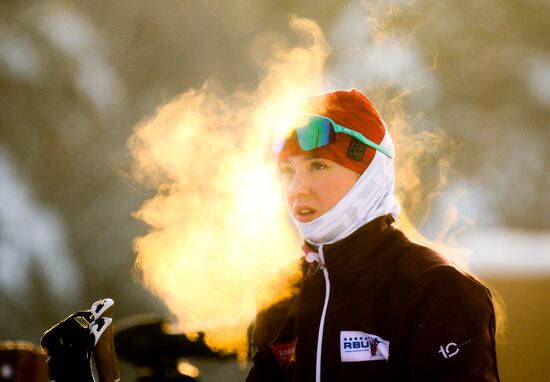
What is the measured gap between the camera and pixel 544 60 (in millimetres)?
9359

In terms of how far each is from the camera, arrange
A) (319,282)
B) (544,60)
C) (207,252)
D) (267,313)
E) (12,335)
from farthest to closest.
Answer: (544,60) < (12,335) < (207,252) < (267,313) < (319,282)

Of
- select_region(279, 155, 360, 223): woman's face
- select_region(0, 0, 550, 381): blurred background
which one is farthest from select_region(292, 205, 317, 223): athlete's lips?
select_region(0, 0, 550, 381): blurred background

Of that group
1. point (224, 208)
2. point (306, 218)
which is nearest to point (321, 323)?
point (306, 218)

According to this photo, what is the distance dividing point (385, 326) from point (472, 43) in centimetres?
780

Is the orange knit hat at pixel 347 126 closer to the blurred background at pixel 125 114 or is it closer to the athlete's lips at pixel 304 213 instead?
the athlete's lips at pixel 304 213

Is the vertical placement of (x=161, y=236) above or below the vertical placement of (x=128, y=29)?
below

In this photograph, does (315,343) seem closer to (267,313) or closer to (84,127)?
(267,313)

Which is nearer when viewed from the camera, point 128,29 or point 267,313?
point 267,313

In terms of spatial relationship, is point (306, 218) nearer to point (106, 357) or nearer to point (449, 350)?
point (449, 350)

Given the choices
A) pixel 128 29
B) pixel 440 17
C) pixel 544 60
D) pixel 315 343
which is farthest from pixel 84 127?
pixel 315 343

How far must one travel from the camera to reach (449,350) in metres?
1.85

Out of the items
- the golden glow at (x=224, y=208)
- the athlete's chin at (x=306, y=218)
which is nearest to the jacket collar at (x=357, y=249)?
the athlete's chin at (x=306, y=218)

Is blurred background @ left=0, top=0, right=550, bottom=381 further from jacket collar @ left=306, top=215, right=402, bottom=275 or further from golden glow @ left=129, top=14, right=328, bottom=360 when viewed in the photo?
jacket collar @ left=306, top=215, right=402, bottom=275

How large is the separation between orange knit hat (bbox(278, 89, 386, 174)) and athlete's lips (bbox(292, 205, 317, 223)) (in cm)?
19
